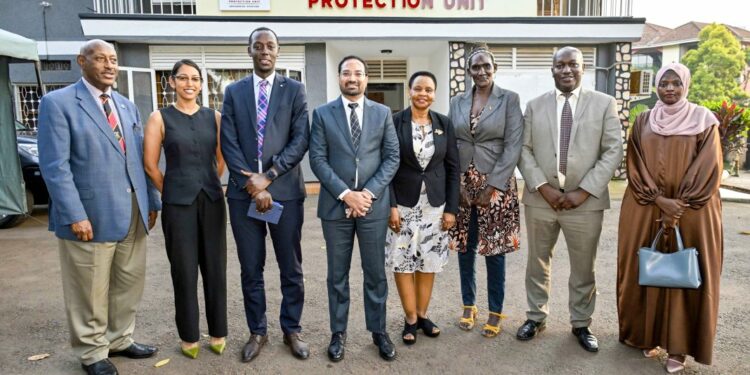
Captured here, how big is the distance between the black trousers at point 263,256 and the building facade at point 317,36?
774cm

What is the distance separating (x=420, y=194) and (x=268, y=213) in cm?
102

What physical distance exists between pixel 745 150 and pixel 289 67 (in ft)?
44.0

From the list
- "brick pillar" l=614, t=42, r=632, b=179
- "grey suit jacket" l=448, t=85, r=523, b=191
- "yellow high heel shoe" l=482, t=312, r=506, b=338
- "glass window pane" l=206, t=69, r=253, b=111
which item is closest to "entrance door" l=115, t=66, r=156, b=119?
"glass window pane" l=206, t=69, r=253, b=111

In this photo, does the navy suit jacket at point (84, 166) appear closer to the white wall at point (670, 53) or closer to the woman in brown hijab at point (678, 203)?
the woman in brown hijab at point (678, 203)

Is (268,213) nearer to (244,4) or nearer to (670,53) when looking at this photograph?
(244,4)

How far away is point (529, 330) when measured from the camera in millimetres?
3840

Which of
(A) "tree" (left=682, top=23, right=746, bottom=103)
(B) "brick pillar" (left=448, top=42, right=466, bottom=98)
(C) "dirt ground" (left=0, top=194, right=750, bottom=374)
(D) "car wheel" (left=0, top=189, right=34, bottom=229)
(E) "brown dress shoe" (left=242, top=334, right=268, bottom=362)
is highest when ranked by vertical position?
(A) "tree" (left=682, top=23, right=746, bottom=103)

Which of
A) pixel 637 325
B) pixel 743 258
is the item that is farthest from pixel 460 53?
pixel 637 325

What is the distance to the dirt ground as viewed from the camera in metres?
3.44

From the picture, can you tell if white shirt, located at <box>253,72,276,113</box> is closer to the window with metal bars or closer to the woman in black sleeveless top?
the woman in black sleeveless top

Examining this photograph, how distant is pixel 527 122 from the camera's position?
3844 mm

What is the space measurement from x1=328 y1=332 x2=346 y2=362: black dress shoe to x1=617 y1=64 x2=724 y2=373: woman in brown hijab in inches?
78.5

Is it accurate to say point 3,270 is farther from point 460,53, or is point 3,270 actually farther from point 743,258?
point 460,53

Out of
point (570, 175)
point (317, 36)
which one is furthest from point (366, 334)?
point (317, 36)
